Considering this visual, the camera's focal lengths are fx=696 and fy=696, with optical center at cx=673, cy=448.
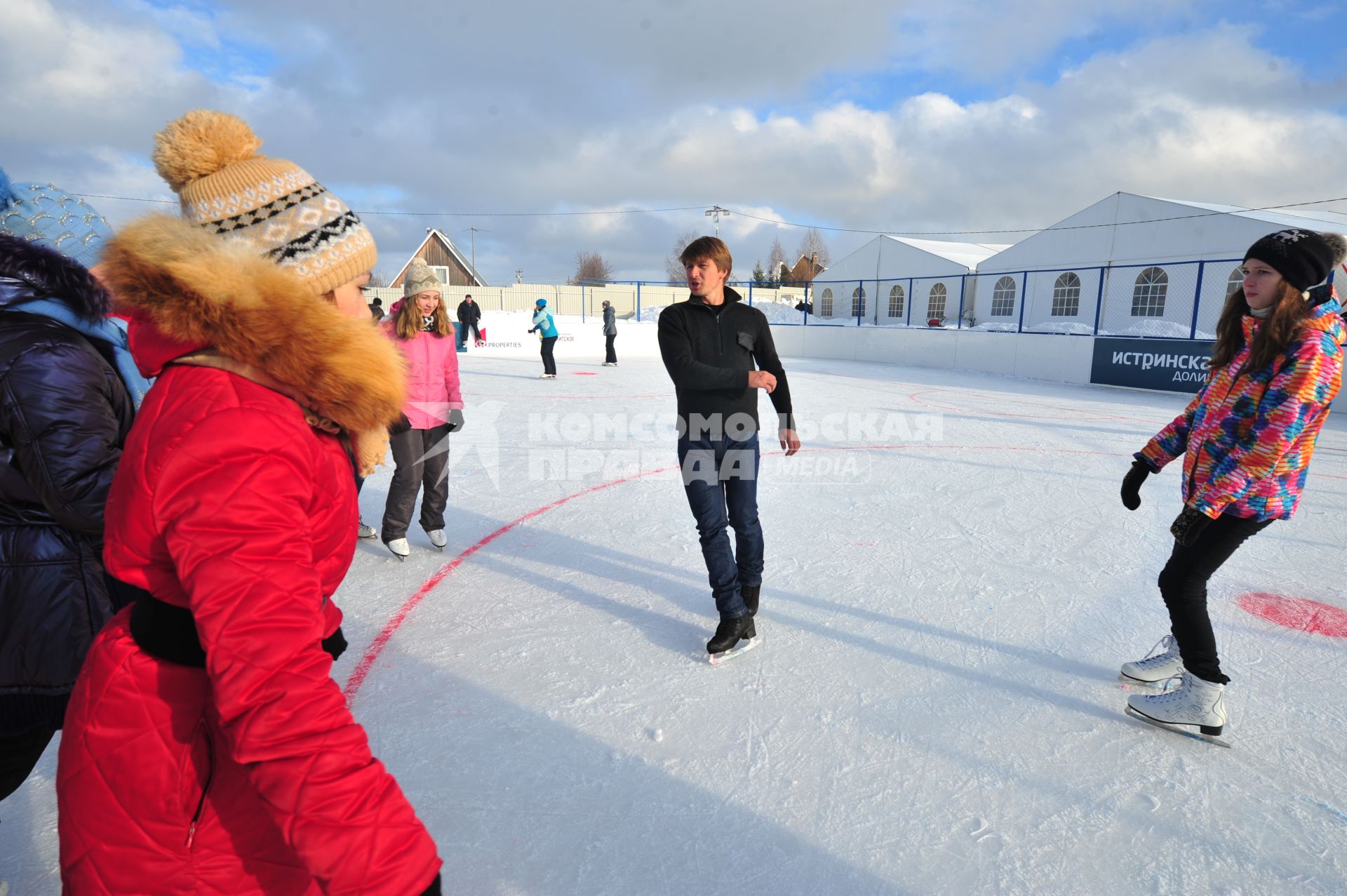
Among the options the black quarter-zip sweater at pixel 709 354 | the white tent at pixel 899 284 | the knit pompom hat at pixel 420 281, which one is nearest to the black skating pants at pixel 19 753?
the black quarter-zip sweater at pixel 709 354

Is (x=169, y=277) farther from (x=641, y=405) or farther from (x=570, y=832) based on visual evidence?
(x=641, y=405)

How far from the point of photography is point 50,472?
1.32 metres

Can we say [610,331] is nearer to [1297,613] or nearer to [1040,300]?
[1297,613]

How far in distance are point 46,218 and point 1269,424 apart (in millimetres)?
3435

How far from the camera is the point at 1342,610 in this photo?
326 cm

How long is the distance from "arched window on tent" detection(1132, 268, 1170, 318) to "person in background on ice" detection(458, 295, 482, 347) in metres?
18.9

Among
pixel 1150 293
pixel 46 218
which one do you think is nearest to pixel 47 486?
pixel 46 218

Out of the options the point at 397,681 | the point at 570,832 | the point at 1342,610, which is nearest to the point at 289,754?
the point at 570,832

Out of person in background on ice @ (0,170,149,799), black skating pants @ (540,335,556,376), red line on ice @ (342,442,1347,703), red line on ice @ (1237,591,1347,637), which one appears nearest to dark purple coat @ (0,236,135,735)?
person in background on ice @ (0,170,149,799)

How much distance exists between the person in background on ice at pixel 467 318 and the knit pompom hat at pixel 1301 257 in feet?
63.7

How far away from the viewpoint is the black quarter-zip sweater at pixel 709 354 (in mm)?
2723

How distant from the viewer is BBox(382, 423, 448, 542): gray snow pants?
389 centimetres

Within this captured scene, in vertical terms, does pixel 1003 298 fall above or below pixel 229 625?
above

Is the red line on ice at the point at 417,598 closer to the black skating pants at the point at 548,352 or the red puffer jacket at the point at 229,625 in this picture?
the red puffer jacket at the point at 229,625
